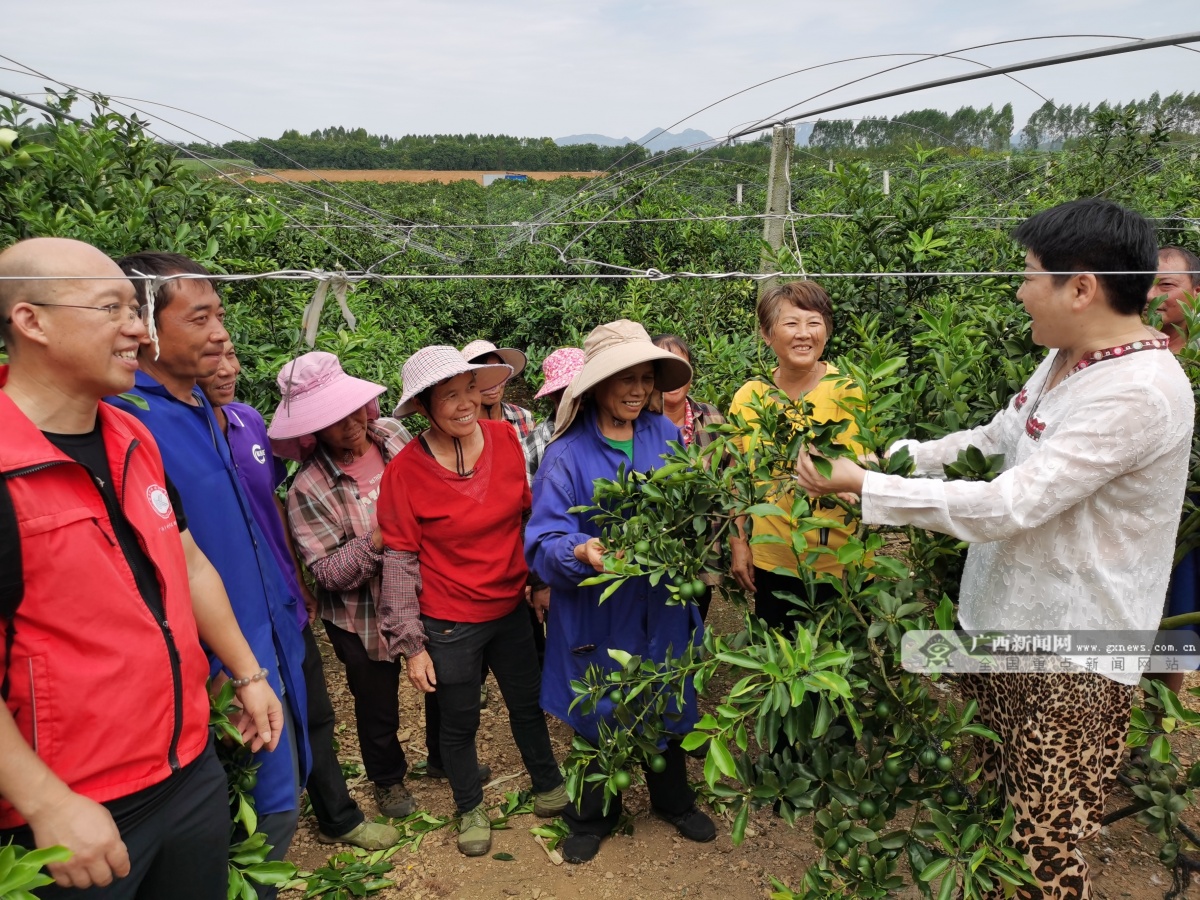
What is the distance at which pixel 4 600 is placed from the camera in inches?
51.5

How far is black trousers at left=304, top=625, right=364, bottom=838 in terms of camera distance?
258 cm

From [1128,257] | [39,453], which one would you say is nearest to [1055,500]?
[1128,257]

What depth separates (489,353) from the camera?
3062 mm

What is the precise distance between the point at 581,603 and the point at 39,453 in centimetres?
150

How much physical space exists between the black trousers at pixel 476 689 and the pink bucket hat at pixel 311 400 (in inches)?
27.8

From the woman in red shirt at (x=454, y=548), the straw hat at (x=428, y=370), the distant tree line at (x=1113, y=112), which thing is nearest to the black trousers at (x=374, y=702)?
the woman in red shirt at (x=454, y=548)

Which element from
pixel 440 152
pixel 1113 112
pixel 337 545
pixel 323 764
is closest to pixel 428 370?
pixel 337 545

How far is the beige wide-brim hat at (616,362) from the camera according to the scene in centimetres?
233

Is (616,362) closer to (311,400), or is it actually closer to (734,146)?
(311,400)

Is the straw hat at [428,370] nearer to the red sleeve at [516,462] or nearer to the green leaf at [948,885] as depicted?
the red sleeve at [516,462]

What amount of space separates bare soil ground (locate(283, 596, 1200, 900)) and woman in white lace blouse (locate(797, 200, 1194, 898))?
91cm

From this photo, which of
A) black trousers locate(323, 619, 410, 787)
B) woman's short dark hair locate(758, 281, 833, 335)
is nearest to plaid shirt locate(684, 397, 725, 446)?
woman's short dark hair locate(758, 281, 833, 335)

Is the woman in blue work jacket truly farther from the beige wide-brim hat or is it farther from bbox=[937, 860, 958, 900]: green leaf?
bbox=[937, 860, 958, 900]: green leaf

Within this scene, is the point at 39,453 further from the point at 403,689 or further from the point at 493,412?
the point at 403,689
